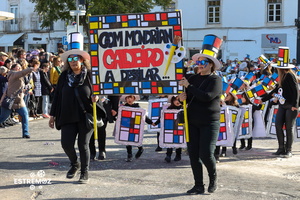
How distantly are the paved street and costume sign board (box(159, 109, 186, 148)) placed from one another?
31 cm

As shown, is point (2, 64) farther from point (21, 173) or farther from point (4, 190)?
point (4, 190)

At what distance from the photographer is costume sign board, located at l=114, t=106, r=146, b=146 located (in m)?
8.88

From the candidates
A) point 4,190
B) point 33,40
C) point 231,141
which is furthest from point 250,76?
point 33,40

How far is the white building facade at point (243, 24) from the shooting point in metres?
37.4

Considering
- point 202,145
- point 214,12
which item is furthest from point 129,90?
point 214,12

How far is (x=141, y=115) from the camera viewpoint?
8.91 meters

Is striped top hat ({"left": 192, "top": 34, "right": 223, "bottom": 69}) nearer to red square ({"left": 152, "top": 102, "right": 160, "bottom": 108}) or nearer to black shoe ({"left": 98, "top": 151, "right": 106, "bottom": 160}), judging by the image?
black shoe ({"left": 98, "top": 151, "right": 106, "bottom": 160})

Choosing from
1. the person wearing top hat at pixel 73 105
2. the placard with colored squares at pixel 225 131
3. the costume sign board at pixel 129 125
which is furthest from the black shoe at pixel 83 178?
the placard with colored squares at pixel 225 131

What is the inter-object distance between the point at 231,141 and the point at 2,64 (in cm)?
743

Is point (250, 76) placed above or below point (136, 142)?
above

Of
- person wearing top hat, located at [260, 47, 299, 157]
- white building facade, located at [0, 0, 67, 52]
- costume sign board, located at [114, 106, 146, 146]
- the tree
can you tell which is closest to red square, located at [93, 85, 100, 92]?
costume sign board, located at [114, 106, 146, 146]

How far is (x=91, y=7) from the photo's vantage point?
97.8 ft

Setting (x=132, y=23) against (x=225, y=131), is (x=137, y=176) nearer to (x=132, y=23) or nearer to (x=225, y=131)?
(x=225, y=131)

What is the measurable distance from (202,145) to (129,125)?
2.70 m
